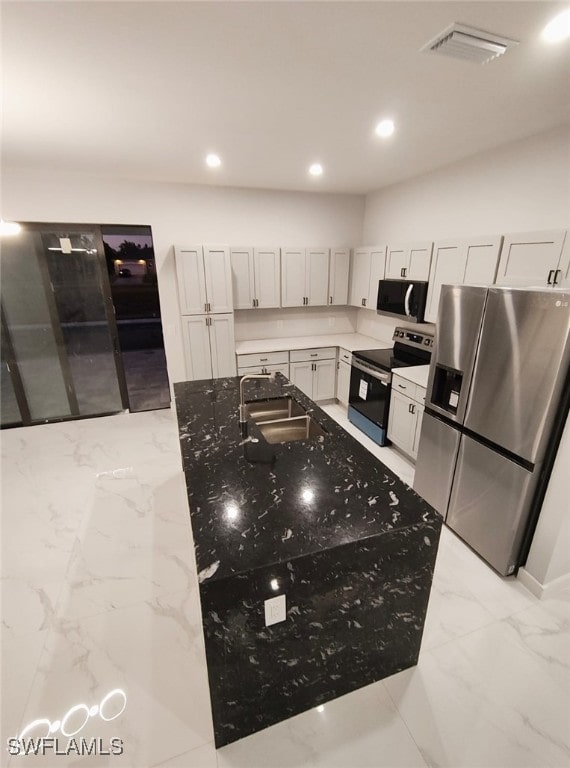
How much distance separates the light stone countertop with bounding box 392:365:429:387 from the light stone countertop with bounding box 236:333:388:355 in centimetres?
83

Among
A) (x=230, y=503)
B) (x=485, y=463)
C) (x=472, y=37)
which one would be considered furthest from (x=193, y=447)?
(x=472, y=37)

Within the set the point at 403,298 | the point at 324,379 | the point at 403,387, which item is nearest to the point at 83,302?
the point at 324,379

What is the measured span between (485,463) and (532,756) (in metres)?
1.31

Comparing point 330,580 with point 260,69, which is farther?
point 260,69

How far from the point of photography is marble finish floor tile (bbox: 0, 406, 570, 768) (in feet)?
4.44

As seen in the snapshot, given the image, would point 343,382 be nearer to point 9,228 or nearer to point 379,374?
point 379,374

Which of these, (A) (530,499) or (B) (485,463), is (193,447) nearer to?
(B) (485,463)

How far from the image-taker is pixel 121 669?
5.33 feet

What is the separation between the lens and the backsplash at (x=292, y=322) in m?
4.51

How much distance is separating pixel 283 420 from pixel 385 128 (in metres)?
2.17

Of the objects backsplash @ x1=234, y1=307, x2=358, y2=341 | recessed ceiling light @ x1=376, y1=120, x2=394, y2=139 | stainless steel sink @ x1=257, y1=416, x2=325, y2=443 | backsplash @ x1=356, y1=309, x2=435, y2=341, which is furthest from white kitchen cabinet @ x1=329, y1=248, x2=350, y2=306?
stainless steel sink @ x1=257, y1=416, x2=325, y2=443

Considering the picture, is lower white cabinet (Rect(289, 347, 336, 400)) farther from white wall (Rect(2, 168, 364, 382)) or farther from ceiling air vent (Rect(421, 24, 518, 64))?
ceiling air vent (Rect(421, 24, 518, 64))

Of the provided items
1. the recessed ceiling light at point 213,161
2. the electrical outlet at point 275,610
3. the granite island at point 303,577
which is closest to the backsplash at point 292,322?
the recessed ceiling light at point 213,161

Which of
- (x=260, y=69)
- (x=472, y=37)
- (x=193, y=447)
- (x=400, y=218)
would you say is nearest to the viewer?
(x=472, y=37)
